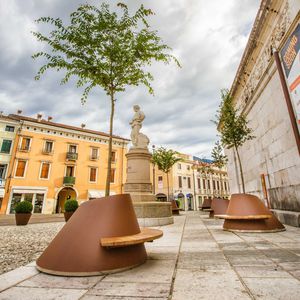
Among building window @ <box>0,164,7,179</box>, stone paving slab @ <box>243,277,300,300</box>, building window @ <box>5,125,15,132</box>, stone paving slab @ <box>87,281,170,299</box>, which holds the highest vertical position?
building window @ <box>5,125,15,132</box>

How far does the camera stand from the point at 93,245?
2518 mm

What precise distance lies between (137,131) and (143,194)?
3255 millimetres

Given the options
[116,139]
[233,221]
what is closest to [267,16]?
[233,221]

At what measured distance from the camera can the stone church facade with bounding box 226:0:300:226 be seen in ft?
21.1

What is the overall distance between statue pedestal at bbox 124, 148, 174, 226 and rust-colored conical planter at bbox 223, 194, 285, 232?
303 cm

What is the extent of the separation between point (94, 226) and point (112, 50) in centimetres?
409

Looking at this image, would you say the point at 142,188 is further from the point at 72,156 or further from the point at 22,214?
the point at 72,156

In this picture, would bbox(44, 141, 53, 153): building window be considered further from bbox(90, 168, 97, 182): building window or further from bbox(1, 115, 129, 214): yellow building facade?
bbox(90, 168, 97, 182): building window

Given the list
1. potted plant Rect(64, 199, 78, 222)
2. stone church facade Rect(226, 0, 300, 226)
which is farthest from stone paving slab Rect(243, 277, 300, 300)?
potted plant Rect(64, 199, 78, 222)

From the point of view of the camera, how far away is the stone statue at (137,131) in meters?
9.74

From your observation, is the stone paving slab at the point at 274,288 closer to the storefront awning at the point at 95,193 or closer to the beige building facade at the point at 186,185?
the storefront awning at the point at 95,193

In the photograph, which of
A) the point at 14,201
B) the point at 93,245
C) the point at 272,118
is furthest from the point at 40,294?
the point at 14,201

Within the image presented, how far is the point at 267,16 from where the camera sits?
7438 millimetres

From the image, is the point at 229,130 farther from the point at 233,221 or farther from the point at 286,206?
the point at 233,221
